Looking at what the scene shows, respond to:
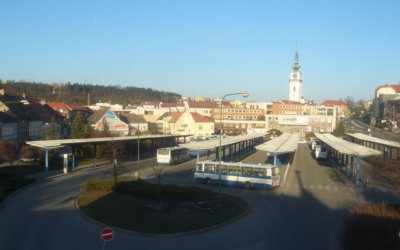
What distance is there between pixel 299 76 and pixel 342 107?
69.5 ft

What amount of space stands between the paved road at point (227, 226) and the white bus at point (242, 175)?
0.57 meters

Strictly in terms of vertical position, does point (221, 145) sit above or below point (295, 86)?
below

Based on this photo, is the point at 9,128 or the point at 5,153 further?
the point at 9,128

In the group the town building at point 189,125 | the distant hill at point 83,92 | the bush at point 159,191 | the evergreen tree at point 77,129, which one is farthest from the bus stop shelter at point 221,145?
the distant hill at point 83,92

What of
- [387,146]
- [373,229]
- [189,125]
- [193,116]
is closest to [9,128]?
[189,125]

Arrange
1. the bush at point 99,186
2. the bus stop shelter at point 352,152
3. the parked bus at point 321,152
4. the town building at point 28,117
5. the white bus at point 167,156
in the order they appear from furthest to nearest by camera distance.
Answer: the town building at point 28,117, the parked bus at point 321,152, the white bus at point 167,156, the bus stop shelter at point 352,152, the bush at point 99,186

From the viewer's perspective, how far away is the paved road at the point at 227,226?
12406mm

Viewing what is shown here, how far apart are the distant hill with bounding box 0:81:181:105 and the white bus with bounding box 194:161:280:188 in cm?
8492

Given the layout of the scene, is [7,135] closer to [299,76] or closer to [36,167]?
[36,167]

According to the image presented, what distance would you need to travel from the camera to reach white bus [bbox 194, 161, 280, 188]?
22141mm

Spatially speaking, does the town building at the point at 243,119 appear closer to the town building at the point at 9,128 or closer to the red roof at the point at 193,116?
the red roof at the point at 193,116

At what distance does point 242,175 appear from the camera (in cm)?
2269

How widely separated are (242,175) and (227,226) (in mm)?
8206

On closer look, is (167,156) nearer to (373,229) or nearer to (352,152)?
(352,152)
